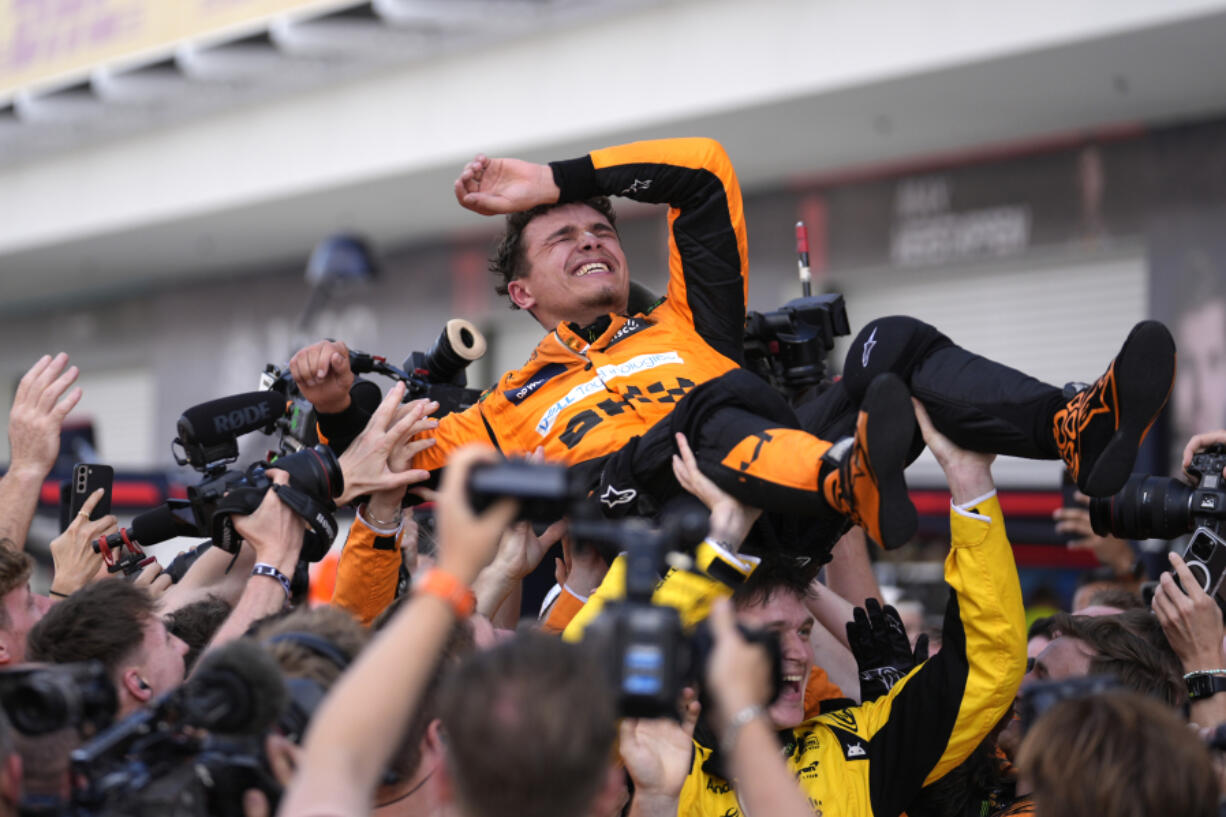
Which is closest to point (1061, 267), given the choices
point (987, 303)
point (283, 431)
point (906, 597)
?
point (987, 303)

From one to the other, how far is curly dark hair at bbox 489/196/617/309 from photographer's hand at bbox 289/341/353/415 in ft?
2.37

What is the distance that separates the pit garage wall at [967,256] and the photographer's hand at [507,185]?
12.1ft

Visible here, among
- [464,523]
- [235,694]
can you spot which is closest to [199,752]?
[235,694]

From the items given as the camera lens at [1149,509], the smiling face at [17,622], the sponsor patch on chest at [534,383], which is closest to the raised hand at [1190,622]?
the camera lens at [1149,509]

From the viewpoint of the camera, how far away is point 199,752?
1.94 m

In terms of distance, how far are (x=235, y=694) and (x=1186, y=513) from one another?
220cm

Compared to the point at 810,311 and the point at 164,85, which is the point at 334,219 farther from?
the point at 810,311

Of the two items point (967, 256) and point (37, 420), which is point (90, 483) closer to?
point (37, 420)

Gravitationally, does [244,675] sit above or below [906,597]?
above

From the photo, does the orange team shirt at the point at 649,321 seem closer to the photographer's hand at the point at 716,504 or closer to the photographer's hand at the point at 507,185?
the photographer's hand at the point at 507,185

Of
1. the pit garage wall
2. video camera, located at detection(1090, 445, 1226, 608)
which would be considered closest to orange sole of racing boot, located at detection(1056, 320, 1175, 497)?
video camera, located at detection(1090, 445, 1226, 608)

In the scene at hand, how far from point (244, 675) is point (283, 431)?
2.11m

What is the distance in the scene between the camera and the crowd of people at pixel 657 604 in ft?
5.55

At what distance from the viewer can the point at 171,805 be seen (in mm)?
1848
